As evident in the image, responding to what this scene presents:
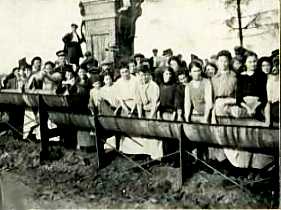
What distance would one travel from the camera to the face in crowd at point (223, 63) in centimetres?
169

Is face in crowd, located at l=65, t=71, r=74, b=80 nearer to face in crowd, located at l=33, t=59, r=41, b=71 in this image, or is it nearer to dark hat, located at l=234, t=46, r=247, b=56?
face in crowd, located at l=33, t=59, r=41, b=71

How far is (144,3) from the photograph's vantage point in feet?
5.94

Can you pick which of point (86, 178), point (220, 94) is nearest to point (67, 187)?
point (86, 178)

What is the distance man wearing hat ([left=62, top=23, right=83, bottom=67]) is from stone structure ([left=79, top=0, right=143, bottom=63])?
0.04 metres

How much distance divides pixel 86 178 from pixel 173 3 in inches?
28.2

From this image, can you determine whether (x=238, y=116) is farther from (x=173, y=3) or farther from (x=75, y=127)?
(x=75, y=127)

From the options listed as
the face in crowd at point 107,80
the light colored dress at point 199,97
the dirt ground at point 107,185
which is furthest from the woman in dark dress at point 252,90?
the face in crowd at point 107,80

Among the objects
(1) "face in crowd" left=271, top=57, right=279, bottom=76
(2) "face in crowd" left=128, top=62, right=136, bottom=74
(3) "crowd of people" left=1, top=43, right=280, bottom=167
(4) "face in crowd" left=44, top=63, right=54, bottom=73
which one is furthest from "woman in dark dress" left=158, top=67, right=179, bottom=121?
(4) "face in crowd" left=44, top=63, right=54, bottom=73

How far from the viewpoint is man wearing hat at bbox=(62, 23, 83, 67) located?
1943 mm

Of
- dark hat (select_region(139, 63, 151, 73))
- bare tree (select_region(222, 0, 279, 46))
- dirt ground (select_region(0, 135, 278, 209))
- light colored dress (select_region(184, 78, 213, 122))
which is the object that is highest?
bare tree (select_region(222, 0, 279, 46))

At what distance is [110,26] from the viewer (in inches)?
73.3

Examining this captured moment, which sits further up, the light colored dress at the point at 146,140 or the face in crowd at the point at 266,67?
the face in crowd at the point at 266,67

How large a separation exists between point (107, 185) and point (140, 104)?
327 millimetres

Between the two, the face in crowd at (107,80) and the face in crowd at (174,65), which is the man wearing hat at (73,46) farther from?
the face in crowd at (174,65)
